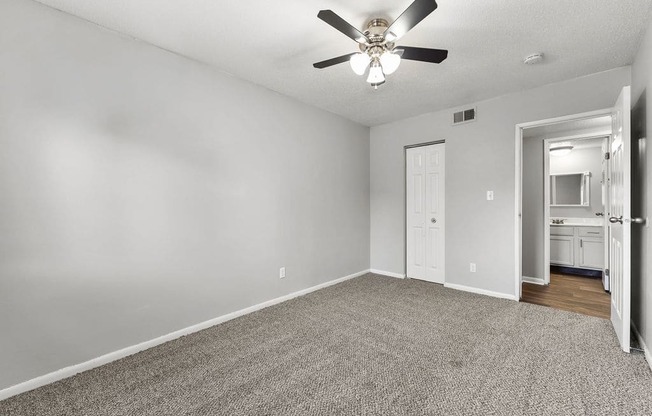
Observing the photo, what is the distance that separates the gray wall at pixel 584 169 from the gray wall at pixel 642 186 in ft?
10.1

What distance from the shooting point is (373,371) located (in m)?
2.01

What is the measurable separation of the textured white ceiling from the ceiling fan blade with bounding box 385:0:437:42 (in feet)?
0.82

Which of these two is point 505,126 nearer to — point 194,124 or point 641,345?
point 641,345

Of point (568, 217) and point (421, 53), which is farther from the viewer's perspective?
point (568, 217)

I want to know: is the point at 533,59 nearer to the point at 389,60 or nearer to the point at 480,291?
the point at 389,60

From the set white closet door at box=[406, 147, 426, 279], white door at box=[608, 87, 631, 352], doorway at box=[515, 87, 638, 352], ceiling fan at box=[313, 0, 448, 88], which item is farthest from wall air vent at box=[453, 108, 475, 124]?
ceiling fan at box=[313, 0, 448, 88]

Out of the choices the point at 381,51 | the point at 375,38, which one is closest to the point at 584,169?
the point at 381,51

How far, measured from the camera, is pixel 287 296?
140 inches

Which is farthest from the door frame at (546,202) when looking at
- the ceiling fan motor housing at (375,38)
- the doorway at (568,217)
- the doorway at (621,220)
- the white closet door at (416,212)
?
the ceiling fan motor housing at (375,38)

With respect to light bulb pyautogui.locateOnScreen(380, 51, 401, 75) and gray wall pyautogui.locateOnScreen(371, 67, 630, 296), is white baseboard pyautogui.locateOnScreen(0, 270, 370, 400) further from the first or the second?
light bulb pyautogui.locateOnScreen(380, 51, 401, 75)

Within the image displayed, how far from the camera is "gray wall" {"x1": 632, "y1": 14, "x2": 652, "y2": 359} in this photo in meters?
2.11

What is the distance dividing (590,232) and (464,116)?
10.1ft

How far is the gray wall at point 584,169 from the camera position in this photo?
A: 16.8ft

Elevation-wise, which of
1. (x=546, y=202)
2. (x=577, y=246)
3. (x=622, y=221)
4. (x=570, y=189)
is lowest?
(x=577, y=246)
